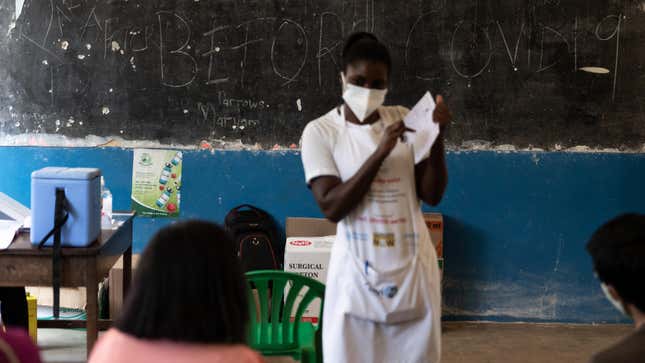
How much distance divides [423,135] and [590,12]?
9.13ft

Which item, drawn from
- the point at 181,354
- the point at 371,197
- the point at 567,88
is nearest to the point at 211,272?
the point at 181,354

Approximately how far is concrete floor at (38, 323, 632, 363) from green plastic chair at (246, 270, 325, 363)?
157 cm

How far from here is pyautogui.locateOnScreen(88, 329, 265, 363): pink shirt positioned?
58.0 inches

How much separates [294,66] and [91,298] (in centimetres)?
213

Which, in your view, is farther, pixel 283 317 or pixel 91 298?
pixel 91 298

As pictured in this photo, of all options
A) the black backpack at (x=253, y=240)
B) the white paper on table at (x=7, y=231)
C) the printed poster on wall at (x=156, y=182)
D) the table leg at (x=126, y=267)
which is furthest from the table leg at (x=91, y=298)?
the printed poster on wall at (x=156, y=182)

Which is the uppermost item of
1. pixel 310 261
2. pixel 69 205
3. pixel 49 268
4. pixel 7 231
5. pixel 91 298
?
pixel 69 205

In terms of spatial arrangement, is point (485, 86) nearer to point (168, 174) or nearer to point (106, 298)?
point (168, 174)

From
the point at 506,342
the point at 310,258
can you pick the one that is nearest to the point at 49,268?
the point at 310,258

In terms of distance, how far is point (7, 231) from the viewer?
302 cm

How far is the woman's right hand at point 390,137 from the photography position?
221cm

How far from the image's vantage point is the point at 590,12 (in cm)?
463

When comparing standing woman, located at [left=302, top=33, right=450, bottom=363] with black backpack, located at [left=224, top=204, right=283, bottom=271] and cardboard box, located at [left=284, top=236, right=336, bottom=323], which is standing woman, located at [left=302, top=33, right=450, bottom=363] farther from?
black backpack, located at [left=224, top=204, right=283, bottom=271]

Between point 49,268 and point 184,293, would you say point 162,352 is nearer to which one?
point 184,293
